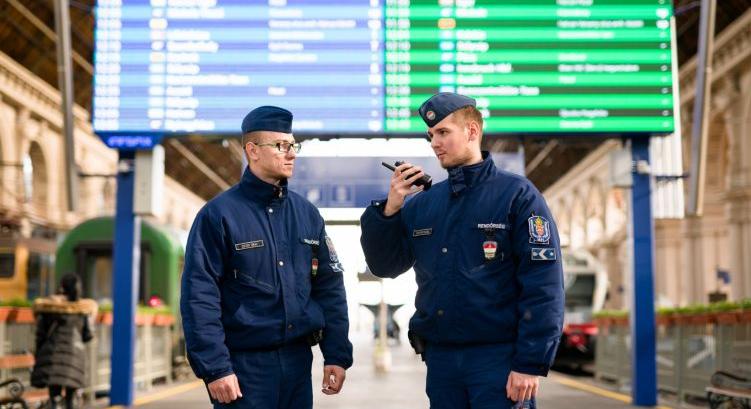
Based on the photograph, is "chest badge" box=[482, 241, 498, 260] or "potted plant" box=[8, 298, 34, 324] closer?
"chest badge" box=[482, 241, 498, 260]

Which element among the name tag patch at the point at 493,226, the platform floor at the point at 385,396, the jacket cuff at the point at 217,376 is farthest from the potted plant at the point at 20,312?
the name tag patch at the point at 493,226

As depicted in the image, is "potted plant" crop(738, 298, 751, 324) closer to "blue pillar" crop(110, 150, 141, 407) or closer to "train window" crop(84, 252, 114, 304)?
"blue pillar" crop(110, 150, 141, 407)

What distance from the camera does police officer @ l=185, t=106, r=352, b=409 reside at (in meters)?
4.04

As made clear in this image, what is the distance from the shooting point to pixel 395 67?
10.9 m

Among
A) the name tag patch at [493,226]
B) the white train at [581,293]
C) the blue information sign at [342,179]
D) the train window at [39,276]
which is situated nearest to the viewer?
the name tag patch at [493,226]

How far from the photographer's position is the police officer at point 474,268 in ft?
12.6

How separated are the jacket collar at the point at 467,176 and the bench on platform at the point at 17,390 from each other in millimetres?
6623

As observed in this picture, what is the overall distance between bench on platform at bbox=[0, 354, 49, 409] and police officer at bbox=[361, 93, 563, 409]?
6.47m

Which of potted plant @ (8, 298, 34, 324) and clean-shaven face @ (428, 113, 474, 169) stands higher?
clean-shaven face @ (428, 113, 474, 169)

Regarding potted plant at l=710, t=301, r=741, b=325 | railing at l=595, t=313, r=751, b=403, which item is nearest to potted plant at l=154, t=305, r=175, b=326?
railing at l=595, t=313, r=751, b=403

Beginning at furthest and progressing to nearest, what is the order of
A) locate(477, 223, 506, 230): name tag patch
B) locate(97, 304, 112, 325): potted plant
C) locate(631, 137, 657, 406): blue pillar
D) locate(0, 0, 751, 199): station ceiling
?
locate(0, 0, 751, 199): station ceiling
locate(97, 304, 112, 325): potted plant
locate(631, 137, 657, 406): blue pillar
locate(477, 223, 506, 230): name tag patch

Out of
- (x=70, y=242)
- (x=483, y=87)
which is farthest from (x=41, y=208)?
(x=483, y=87)

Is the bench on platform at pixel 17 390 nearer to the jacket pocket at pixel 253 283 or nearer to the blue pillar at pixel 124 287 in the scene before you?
the blue pillar at pixel 124 287

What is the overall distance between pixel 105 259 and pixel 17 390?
7.88 meters
